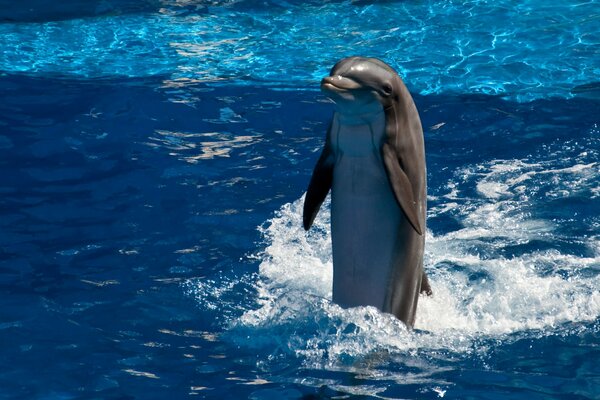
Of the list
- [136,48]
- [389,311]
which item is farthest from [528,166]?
[136,48]

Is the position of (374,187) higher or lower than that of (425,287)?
higher

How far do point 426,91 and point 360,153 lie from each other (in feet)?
18.1

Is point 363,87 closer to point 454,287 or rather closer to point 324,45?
point 454,287

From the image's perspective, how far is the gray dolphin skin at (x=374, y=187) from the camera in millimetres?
5328

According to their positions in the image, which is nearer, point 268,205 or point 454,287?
point 454,287

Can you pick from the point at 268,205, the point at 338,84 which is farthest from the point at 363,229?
the point at 268,205

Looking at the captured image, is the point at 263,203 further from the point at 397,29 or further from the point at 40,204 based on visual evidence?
the point at 397,29

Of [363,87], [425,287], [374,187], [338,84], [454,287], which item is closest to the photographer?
[338,84]

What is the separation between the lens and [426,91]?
10.8 metres

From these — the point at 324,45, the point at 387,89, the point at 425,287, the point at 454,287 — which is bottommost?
the point at 454,287

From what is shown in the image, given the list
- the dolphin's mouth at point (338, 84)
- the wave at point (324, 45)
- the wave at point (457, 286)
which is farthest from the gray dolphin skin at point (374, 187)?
the wave at point (324, 45)

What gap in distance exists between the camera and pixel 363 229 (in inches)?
220

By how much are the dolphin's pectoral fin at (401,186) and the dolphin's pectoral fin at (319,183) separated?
343 millimetres

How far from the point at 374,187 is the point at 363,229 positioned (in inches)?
9.9
